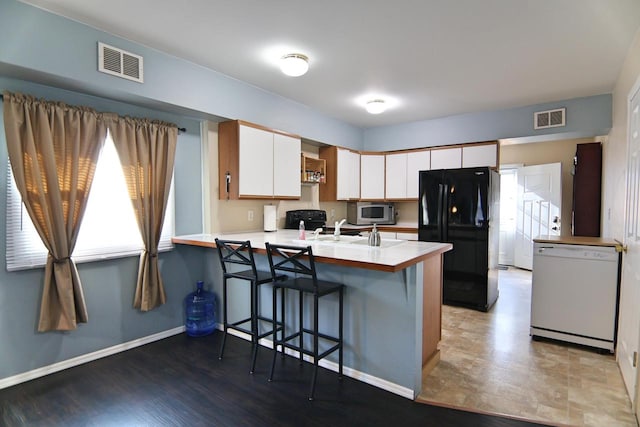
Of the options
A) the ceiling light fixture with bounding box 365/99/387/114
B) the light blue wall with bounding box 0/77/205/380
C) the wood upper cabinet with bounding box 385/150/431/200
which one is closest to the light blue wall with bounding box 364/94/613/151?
the wood upper cabinet with bounding box 385/150/431/200

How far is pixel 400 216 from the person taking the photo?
5.69 m

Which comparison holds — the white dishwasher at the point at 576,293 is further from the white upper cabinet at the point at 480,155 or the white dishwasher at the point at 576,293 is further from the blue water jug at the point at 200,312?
the blue water jug at the point at 200,312

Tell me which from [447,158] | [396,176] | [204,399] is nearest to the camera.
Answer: [204,399]

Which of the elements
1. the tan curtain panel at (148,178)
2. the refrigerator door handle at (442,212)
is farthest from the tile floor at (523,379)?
the tan curtain panel at (148,178)

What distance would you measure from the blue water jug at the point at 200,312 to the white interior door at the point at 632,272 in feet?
10.8

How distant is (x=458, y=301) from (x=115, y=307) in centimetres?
375

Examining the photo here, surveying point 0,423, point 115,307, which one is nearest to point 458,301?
point 115,307

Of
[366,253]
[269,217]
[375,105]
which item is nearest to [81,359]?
[269,217]

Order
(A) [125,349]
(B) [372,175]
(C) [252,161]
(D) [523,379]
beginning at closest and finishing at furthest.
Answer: (D) [523,379] → (A) [125,349] → (C) [252,161] → (B) [372,175]

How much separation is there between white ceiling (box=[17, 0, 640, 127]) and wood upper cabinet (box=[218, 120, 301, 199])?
1.73 ft

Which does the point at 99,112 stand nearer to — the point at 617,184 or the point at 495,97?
the point at 495,97

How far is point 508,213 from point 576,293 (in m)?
3.95

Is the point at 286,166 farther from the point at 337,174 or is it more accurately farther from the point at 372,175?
the point at 372,175

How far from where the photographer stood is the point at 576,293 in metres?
2.99
